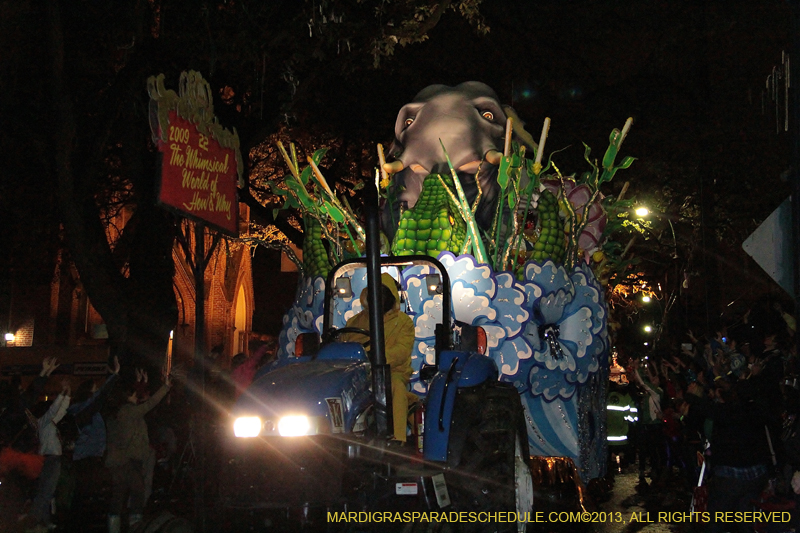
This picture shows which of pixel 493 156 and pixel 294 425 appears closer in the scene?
pixel 294 425

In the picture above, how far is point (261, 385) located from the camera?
5.76 m

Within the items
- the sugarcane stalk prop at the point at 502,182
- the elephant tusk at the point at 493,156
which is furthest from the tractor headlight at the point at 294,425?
the elephant tusk at the point at 493,156

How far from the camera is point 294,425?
5.40 m

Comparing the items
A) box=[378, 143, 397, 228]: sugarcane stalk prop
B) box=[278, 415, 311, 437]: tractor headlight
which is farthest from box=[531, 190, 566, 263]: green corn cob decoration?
box=[278, 415, 311, 437]: tractor headlight

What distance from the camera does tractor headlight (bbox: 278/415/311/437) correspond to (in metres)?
5.39

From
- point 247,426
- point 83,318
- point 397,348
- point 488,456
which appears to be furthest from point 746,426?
point 83,318

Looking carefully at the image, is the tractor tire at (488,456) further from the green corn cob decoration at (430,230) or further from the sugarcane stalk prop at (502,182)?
the sugarcane stalk prop at (502,182)

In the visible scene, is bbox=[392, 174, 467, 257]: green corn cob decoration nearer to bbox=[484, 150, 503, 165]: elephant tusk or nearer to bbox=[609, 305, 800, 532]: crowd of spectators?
bbox=[484, 150, 503, 165]: elephant tusk

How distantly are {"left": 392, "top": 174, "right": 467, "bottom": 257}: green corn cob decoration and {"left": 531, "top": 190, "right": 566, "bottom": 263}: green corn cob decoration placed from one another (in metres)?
0.96

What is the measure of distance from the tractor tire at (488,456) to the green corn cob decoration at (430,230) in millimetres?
3304

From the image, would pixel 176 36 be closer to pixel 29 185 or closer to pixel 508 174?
pixel 29 185

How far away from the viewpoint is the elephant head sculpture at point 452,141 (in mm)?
11883

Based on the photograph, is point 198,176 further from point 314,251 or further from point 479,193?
point 479,193

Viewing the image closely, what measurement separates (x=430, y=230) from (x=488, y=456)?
427 centimetres
